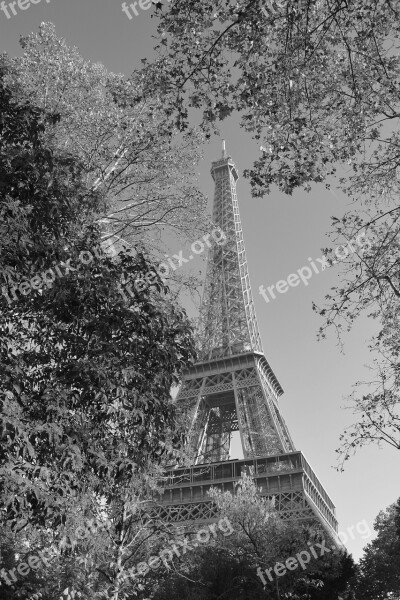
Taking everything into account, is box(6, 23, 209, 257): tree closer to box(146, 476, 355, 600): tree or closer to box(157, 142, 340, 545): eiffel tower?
box(146, 476, 355, 600): tree

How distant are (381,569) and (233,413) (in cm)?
2752

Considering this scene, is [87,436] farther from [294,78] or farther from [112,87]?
[112,87]

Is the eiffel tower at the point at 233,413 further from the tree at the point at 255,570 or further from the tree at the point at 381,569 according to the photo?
the tree at the point at 255,570

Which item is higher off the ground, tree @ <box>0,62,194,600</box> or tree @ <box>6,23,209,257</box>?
tree @ <box>6,23,209,257</box>

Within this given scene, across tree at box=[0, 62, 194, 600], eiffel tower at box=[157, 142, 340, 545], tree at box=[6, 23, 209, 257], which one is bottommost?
tree at box=[0, 62, 194, 600]

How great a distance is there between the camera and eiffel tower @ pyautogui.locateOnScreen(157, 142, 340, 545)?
47.9 m

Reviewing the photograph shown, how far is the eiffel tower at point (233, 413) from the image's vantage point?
47.9m

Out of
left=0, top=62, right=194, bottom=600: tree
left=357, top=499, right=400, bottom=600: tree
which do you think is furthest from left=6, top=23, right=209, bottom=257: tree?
left=357, top=499, right=400, bottom=600: tree

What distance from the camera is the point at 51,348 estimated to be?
27.6 feet

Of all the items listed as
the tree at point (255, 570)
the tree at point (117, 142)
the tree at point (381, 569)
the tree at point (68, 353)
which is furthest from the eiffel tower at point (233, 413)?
the tree at point (68, 353)

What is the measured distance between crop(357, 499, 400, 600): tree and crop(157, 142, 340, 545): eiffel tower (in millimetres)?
4307

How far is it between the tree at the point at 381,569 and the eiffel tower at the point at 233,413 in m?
4.31

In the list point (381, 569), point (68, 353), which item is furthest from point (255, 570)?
point (381, 569)

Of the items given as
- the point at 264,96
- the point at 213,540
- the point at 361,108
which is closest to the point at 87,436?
the point at 264,96
